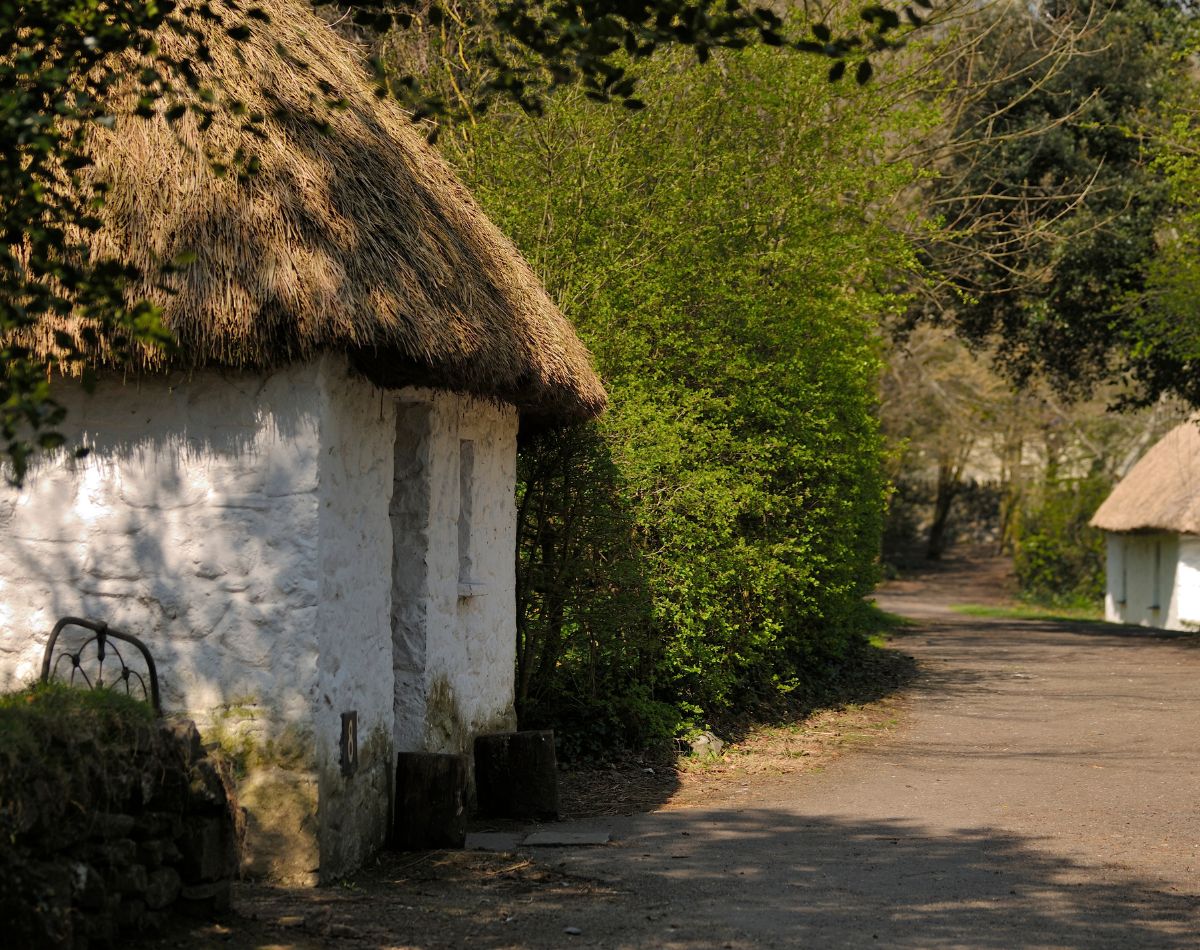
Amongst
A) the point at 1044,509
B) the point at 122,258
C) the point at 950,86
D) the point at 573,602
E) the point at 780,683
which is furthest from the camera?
the point at 1044,509

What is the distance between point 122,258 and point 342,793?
9.30 feet

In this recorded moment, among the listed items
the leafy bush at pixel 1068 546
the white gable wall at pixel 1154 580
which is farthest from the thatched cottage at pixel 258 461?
the leafy bush at pixel 1068 546

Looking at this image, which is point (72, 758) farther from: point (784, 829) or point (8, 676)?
point (784, 829)

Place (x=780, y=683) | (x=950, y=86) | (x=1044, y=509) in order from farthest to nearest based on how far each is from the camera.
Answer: (x=1044, y=509) < (x=950, y=86) < (x=780, y=683)

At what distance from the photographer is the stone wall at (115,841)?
16.2 ft

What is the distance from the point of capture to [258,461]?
7301 millimetres

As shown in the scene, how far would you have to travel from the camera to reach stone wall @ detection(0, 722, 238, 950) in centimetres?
493

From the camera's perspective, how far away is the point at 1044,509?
1564 inches

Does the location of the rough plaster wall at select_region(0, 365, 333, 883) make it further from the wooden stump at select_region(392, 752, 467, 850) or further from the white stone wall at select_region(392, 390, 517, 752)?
the white stone wall at select_region(392, 390, 517, 752)

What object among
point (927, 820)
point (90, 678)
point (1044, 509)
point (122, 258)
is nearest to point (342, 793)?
point (90, 678)

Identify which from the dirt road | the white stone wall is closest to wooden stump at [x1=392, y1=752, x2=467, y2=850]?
the dirt road

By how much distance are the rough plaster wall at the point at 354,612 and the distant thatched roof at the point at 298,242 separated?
0.95 feet

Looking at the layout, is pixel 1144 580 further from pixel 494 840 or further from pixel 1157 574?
pixel 494 840

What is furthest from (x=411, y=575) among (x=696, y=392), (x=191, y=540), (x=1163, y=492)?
(x=1163, y=492)
